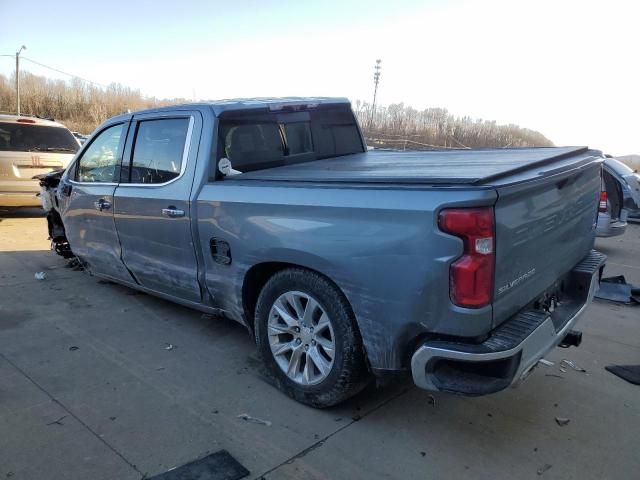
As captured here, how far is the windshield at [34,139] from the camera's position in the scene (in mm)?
8516

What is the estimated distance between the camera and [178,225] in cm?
389

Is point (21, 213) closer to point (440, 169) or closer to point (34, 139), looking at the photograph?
point (34, 139)

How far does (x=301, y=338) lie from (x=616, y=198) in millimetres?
7484

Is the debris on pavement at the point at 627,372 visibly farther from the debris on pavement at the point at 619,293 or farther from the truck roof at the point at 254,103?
the truck roof at the point at 254,103

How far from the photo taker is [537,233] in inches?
111

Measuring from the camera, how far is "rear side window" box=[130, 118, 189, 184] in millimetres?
4004

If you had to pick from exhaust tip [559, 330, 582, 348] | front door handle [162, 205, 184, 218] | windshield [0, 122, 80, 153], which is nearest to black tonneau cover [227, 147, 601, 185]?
front door handle [162, 205, 184, 218]

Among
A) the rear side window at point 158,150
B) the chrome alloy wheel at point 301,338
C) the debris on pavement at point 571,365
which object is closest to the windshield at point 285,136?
the rear side window at point 158,150

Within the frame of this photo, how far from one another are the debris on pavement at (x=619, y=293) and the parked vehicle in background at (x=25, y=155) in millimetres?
8294

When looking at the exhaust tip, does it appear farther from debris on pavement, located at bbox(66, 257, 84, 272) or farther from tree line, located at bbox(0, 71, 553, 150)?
tree line, located at bbox(0, 71, 553, 150)

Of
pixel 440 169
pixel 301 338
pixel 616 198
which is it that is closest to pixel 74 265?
pixel 301 338

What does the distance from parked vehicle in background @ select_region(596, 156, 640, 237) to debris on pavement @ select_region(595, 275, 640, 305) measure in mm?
2438

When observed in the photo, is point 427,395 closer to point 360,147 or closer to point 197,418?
point 197,418

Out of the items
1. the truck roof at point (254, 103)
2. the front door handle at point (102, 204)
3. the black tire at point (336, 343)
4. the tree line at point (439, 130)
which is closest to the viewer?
the black tire at point (336, 343)
